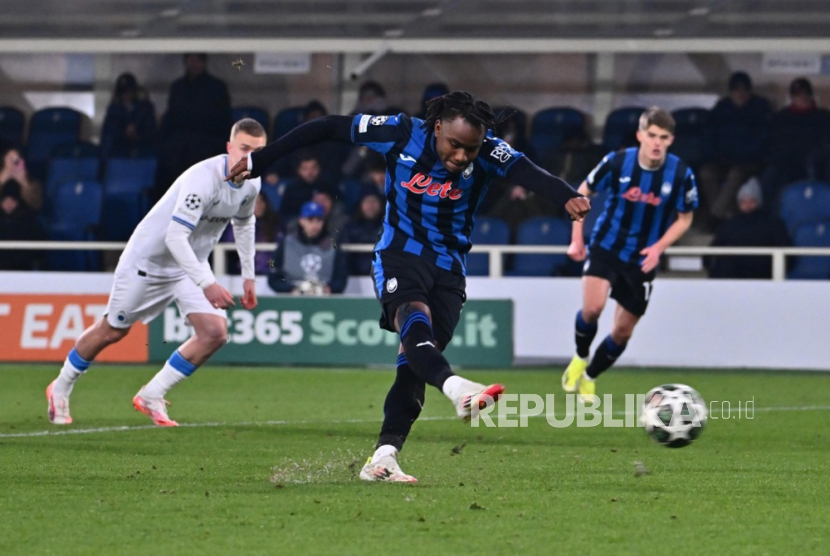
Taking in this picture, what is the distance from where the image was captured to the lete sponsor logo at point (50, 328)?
1334cm

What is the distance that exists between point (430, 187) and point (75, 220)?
35.6 feet

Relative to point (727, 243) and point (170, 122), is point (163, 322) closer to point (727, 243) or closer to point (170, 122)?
point (170, 122)

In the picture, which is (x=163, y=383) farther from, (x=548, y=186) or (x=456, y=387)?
(x=456, y=387)

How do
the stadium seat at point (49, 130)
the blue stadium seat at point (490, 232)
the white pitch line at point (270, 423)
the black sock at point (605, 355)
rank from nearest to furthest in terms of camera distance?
the white pitch line at point (270, 423) → the black sock at point (605, 355) → the blue stadium seat at point (490, 232) → the stadium seat at point (49, 130)

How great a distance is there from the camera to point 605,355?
33.1 ft

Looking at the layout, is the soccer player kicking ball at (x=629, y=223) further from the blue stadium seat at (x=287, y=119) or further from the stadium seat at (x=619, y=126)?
the blue stadium seat at (x=287, y=119)

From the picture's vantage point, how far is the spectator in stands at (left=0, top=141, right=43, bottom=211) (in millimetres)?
15766

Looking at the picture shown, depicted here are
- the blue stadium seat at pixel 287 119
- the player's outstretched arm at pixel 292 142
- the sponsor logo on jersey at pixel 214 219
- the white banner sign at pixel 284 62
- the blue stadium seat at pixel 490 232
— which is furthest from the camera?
the white banner sign at pixel 284 62

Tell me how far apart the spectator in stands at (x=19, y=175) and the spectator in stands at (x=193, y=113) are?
1507mm

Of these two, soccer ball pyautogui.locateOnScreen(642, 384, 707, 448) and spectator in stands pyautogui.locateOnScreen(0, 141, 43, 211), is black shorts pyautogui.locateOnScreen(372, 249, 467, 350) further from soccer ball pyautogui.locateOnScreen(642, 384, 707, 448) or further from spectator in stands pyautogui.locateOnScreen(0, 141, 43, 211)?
spectator in stands pyautogui.locateOnScreen(0, 141, 43, 211)

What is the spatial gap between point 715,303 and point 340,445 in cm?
693

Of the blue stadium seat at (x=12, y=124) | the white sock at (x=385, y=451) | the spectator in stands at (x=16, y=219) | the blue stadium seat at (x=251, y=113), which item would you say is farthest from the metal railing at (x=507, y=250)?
the white sock at (x=385, y=451)

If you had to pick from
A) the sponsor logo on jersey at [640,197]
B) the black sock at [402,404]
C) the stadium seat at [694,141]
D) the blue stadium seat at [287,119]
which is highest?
the blue stadium seat at [287,119]
